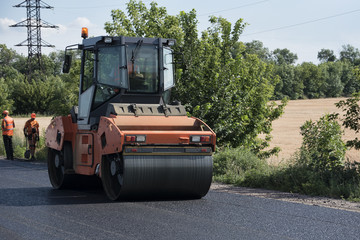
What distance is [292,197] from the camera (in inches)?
355

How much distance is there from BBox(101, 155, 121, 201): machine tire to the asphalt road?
200 mm

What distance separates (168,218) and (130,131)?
66.7 inches

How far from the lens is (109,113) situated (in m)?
8.88

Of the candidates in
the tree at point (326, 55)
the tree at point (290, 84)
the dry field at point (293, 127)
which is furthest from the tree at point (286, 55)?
the dry field at point (293, 127)

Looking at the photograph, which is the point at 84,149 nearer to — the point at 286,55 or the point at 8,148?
the point at 8,148

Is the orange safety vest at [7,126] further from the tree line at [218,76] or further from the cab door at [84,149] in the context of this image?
the cab door at [84,149]

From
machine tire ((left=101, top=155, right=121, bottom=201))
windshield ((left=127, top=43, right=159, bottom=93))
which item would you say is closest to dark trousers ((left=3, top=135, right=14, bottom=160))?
windshield ((left=127, top=43, right=159, bottom=93))

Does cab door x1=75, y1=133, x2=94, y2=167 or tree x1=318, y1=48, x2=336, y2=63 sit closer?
cab door x1=75, y1=133, x2=94, y2=167

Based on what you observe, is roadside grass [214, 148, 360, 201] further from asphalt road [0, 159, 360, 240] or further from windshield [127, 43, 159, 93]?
windshield [127, 43, 159, 93]

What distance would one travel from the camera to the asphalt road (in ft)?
19.8

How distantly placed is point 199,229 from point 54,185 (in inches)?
192

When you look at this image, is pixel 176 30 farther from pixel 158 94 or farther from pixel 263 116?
pixel 158 94

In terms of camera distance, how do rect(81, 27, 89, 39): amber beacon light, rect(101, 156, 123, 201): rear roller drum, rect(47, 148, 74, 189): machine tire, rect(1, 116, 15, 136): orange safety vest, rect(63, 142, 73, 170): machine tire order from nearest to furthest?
rect(101, 156, 123, 201): rear roller drum
rect(63, 142, 73, 170): machine tire
rect(81, 27, 89, 39): amber beacon light
rect(47, 148, 74, 189): machine tire
rect(1, 116, 15, 136): orange safety vest

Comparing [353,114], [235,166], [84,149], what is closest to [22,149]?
[235,166]
